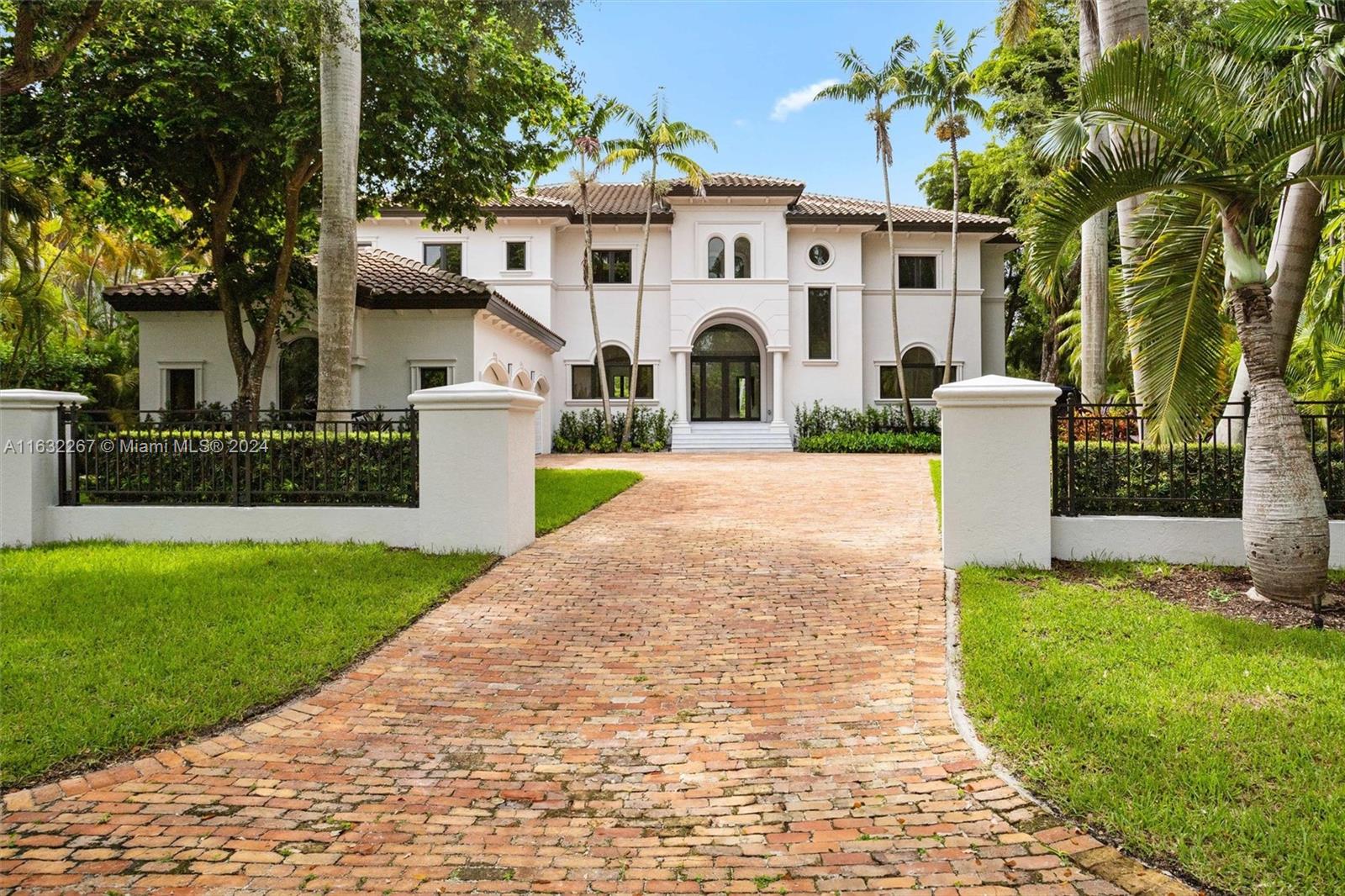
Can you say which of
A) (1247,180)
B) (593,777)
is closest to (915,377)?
(1247,180)

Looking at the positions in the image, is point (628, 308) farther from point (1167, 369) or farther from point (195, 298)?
point (1167, 369)

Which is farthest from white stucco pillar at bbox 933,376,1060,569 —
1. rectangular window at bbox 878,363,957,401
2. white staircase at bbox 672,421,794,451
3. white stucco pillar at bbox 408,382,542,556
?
rectangular window at bbox 878,363,957,401

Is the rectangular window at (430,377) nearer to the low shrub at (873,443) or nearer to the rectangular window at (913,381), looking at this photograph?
the low shrub at (873,443)

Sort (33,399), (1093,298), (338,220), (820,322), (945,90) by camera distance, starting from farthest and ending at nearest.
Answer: (820,322) < (945,90) < (1093,298) < (338,220) < (33,399)

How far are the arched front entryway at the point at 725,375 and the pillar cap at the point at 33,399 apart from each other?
837 inches

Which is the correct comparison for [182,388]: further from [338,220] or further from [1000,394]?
[1000,394]

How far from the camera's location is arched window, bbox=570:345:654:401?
2789cm

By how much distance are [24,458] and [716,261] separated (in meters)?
21.2

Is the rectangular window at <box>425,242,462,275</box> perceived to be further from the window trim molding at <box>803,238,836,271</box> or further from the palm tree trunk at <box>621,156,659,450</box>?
the window trim molding at <box>803,238,836,271</box>

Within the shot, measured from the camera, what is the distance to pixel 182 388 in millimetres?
18688

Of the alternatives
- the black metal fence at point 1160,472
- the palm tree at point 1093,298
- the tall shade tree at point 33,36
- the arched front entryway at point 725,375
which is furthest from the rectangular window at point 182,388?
the palm tree at point 1093,298

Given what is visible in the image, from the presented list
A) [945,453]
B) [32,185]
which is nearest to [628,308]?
[32,185]

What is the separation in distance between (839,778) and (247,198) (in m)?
18.2

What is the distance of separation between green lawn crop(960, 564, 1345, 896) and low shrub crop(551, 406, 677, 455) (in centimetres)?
2044
